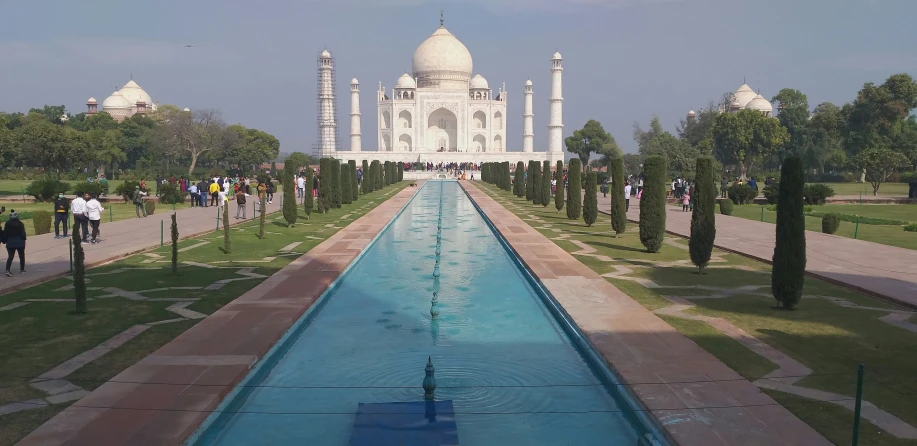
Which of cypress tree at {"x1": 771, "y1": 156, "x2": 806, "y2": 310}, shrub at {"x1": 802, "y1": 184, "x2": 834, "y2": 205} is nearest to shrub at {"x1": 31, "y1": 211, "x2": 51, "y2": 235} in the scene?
cypress tree at {"x1": 771, "y1": 156, "x2": 806, "y2": 310}

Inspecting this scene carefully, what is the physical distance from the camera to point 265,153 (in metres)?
52.0

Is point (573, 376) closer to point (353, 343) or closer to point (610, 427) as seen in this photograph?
point (610, 427)

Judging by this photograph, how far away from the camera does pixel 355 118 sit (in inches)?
2253

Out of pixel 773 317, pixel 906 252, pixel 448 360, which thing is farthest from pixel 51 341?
pixel 906 252

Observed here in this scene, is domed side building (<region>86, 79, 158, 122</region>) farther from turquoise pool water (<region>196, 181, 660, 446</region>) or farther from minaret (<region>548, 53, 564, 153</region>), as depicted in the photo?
turquoise pool water (<region>196, 181, 660, 446</region>)

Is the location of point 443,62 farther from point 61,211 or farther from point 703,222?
point 703,222

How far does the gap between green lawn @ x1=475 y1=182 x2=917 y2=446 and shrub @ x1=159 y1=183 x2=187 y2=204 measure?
568 inches

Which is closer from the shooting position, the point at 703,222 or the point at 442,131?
the point at 703,222

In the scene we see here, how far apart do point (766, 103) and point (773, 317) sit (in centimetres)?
5857

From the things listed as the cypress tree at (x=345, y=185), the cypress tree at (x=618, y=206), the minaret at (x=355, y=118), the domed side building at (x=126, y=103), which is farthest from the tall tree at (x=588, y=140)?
the cypress tree at (x=618, y=206)

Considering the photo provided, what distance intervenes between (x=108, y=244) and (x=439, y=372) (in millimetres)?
8124

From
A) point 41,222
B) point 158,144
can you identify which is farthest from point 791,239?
point 158,144

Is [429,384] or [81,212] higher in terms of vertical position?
[81,212]

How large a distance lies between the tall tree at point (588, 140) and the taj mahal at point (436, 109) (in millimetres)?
9238
